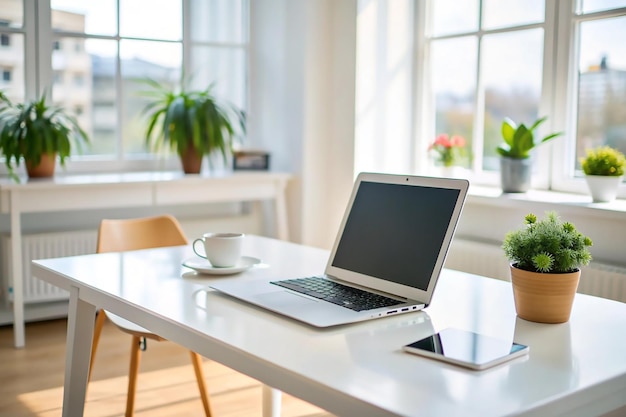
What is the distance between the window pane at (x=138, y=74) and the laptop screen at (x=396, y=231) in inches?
108

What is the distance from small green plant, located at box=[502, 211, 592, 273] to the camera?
144 centimetres

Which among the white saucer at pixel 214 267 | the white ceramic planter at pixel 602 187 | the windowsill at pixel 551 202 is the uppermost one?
the white ceramic planter at pixel 602 187

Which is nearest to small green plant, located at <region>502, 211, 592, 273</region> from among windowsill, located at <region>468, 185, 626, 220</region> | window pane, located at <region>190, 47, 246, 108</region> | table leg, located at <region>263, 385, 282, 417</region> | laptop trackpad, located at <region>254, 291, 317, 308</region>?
laptop trackpad, located at <region>254, 291, 317, 308</region>

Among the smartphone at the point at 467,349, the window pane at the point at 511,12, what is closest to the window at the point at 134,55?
the window pane at the point at 511,12

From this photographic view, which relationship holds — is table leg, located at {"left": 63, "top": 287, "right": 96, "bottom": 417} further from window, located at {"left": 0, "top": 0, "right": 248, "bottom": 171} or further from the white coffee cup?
window, located at {"left": 0, "top": 0, "right": 248, "bottom": 171}

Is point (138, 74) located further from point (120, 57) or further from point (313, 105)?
point (313, 105)

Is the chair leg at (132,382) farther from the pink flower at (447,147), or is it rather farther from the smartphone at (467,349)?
the pink flower at (447,147)

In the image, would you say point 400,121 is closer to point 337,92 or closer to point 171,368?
point 337,92

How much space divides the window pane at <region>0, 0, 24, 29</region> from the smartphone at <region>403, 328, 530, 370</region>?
332cm

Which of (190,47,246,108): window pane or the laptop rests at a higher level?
(190,47,246,108): window pane

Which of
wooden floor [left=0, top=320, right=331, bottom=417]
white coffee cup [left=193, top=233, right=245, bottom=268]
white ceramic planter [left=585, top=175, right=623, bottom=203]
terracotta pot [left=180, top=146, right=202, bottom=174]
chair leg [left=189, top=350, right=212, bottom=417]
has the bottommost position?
wooden floor [left=0, top=320, right=331, bottom=417]

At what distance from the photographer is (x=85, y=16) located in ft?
13.4

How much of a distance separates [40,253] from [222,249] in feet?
7.35

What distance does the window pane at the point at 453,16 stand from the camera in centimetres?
390
